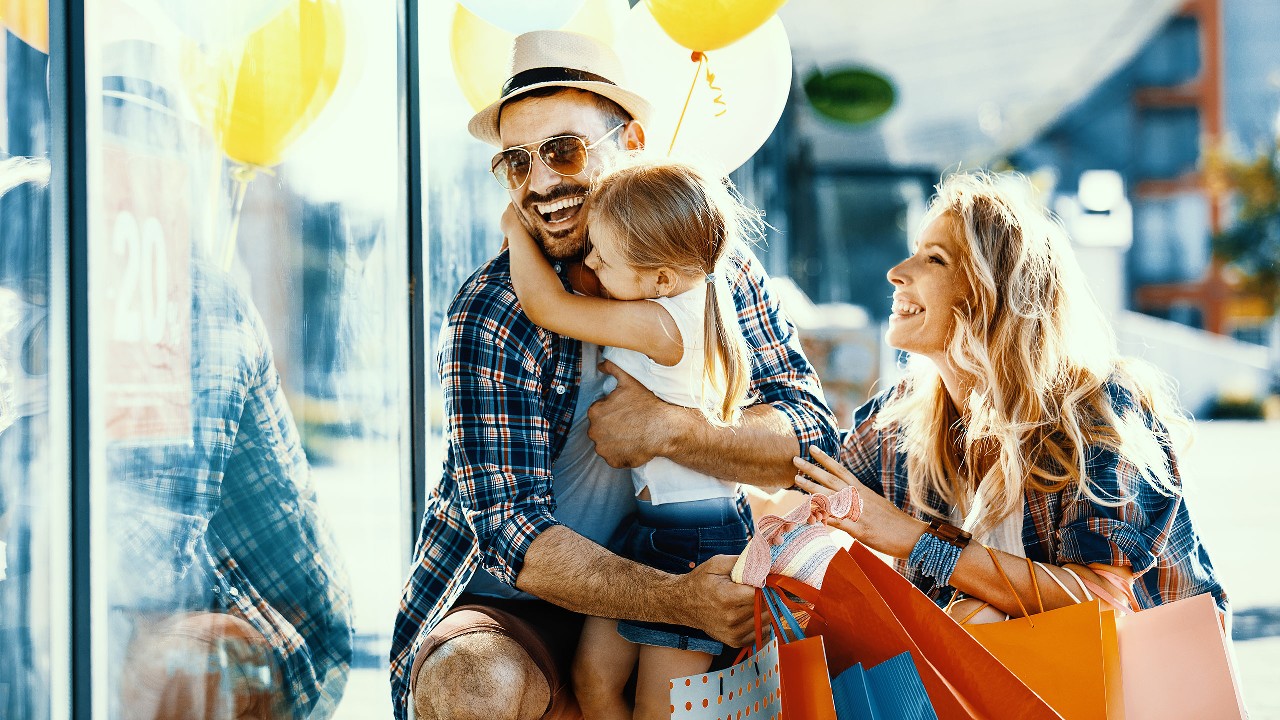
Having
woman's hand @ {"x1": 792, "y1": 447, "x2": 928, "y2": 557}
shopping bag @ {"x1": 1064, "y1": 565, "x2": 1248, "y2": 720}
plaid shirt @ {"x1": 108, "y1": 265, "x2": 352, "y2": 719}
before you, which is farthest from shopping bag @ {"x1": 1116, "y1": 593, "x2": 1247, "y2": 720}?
plaid shirt @ {"x1": 108, "y1": 265, "x2": 352, "y2": 719}

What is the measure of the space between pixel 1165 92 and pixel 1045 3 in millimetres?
16466

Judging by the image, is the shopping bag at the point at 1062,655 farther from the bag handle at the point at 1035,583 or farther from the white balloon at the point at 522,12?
the white balloon at the point at 522,12

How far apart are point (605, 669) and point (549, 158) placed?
3.03ft

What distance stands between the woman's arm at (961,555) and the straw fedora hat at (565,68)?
2.57 ft

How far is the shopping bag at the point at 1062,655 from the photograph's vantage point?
155 centimetres

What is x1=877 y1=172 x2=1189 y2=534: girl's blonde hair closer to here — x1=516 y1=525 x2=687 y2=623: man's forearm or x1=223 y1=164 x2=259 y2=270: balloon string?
x1=516 y1=525 x2=687 y2=623: man's forearm

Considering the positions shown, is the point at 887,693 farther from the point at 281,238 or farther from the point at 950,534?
the point at 281,238

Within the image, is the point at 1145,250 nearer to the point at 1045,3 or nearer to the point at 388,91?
the point at 1045,3

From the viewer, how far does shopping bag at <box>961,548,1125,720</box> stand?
5.07 ft

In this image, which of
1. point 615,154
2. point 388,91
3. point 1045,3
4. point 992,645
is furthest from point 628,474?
point 1045,3

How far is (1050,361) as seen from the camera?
2092mm

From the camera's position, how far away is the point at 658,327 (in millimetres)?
1953

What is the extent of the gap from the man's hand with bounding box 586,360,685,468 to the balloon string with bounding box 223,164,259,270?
67cm

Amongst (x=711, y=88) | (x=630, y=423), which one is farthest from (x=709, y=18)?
(x=630, y=423)
